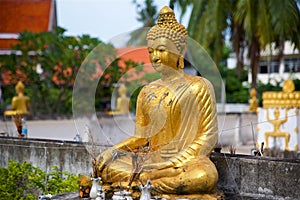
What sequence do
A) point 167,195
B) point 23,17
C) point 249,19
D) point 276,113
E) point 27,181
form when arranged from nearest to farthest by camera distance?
point 167,195
point 27,181
point 276,113
point 249,19
point 23,17

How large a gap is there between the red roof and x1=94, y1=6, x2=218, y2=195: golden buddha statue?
16.4 meters

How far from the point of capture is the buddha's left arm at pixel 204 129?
17.3ft

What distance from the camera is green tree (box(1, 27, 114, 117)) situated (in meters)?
15.4

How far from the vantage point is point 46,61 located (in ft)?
51.4

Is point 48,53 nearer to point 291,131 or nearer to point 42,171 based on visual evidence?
point 291,131

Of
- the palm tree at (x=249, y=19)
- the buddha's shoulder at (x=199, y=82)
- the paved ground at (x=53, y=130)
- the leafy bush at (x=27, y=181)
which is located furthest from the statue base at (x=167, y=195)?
the paved ground at (x=53, y=130)

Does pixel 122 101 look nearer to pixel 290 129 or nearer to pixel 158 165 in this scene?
pixel 290 129

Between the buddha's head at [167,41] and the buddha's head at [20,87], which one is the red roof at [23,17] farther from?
the buddha's head at [167,41]

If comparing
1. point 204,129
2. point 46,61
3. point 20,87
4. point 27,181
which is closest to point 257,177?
point 204,129

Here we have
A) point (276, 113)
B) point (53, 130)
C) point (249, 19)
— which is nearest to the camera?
point (276, 113)

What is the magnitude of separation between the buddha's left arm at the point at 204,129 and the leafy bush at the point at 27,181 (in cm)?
204

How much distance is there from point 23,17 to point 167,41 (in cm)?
1766

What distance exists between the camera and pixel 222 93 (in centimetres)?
600

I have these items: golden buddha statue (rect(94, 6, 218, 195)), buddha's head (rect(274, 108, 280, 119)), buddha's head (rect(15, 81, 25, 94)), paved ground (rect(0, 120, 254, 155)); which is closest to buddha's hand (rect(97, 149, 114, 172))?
golden buddha statue (rect(94, 6, 218, 195))
